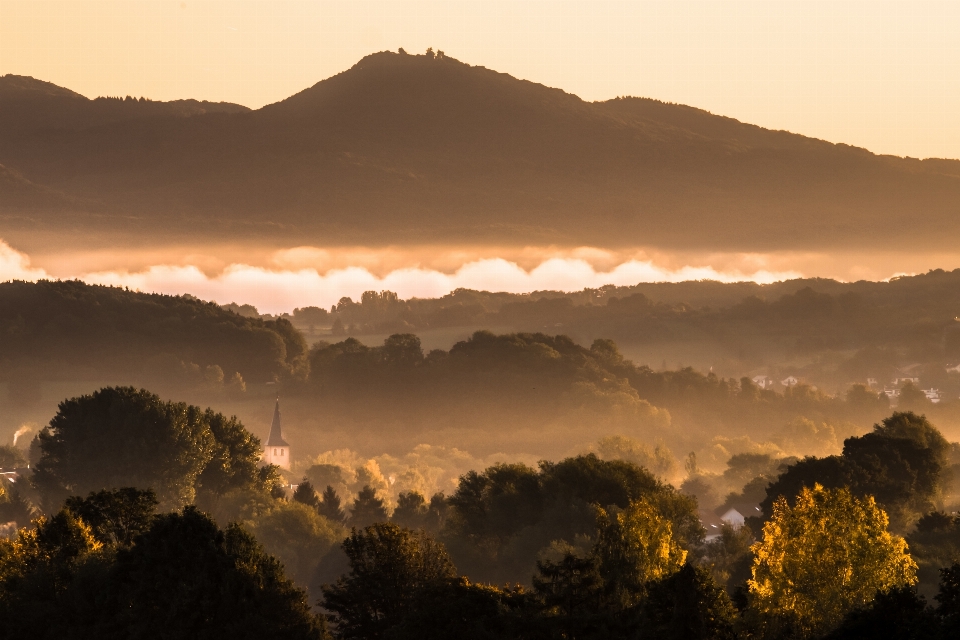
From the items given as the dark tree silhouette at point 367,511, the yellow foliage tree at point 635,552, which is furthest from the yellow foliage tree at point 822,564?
the dark tree silhouette at point 367,511

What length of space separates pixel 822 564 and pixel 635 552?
804 centimetres

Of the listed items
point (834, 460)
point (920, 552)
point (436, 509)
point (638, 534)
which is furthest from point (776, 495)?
point (638, 534)

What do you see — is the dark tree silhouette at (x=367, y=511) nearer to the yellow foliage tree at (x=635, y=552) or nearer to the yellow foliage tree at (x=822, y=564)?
the yellow foliage tree at (x=635, y=552)

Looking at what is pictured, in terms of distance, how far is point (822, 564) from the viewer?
227ft

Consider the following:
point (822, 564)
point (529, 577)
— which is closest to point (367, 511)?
point (529, 577)

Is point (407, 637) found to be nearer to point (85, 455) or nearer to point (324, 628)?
point (324, 628)

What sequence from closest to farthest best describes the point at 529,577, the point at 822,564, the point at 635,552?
the point at 822,564
the point at 635,552
the point at 529,577

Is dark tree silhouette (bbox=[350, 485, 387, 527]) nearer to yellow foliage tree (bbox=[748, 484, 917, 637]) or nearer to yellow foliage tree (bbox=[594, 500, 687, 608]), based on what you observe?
yellow foliage tree (bbox=[594, 500, 687, 608])

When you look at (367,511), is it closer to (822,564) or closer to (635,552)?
(635,552)

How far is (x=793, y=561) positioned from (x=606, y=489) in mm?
43691

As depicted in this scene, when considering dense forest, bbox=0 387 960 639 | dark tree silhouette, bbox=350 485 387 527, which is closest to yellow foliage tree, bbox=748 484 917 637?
dense forest, bbox=0 387 960 639

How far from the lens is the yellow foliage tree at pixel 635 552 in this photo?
7044cm

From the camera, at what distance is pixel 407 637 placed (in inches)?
2451

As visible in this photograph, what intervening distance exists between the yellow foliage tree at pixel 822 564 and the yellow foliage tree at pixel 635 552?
439cm
